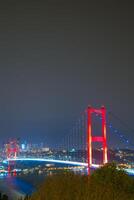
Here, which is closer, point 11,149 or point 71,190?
point 71,190

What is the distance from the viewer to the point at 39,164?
56.5 meters

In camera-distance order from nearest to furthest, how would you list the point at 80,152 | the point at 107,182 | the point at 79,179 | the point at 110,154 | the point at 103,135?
1. the point at 79,179
2. the point at 107,182
3. the point at 103,135
4. the point at 110,154
5. the point at 80,152

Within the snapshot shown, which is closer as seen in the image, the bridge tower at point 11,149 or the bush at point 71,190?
the bush at point 71,190

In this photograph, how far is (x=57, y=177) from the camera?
29.9 feet

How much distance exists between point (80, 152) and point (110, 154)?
734 centimetres

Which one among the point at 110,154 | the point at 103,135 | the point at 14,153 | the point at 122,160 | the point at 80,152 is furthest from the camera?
the point at 14,153

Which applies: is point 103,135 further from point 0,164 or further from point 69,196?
point 0,164

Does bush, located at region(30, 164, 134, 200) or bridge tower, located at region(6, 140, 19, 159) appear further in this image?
bridge tower, located at region(6, 140, 19, 159)

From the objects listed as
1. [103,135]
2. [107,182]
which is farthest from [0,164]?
[107,182]

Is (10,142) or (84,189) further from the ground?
(10,142)

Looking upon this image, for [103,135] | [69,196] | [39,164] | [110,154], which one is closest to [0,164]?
[39,164]

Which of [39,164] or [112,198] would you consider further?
[39,164]

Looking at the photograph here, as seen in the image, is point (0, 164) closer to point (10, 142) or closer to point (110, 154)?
point (10, 142)

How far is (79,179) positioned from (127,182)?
3.23 m
